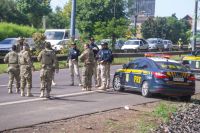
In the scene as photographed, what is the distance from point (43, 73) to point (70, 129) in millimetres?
5015

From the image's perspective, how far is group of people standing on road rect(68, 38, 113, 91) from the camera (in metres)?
19.0

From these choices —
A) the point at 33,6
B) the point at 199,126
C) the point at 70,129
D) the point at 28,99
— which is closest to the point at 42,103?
the point at 28,99

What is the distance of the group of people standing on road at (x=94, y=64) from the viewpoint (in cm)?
1903

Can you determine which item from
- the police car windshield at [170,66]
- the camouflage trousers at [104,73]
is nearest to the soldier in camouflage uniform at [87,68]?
the camouflage trousers at [104,73]

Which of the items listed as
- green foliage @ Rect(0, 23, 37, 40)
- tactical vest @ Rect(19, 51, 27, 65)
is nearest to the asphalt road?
tactical vest @ Rect(19, 51, 27, 65)

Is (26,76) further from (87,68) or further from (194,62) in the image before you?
(194,62)

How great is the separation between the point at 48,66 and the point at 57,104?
1501mm

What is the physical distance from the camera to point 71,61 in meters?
21.0

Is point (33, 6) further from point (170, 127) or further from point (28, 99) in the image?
point (170, 127)

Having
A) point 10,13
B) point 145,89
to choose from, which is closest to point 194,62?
point 145,89

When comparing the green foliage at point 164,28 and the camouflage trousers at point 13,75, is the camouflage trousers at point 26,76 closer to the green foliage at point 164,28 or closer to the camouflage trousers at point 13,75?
the camouflage trousers at point 13,75

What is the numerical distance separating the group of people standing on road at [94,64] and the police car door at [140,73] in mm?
1504

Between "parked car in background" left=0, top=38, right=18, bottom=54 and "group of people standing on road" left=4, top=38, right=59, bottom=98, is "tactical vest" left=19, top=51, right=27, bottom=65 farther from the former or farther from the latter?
"parked car in background" left=0, top=38, right=18, bottom=54

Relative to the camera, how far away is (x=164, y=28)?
289ft
